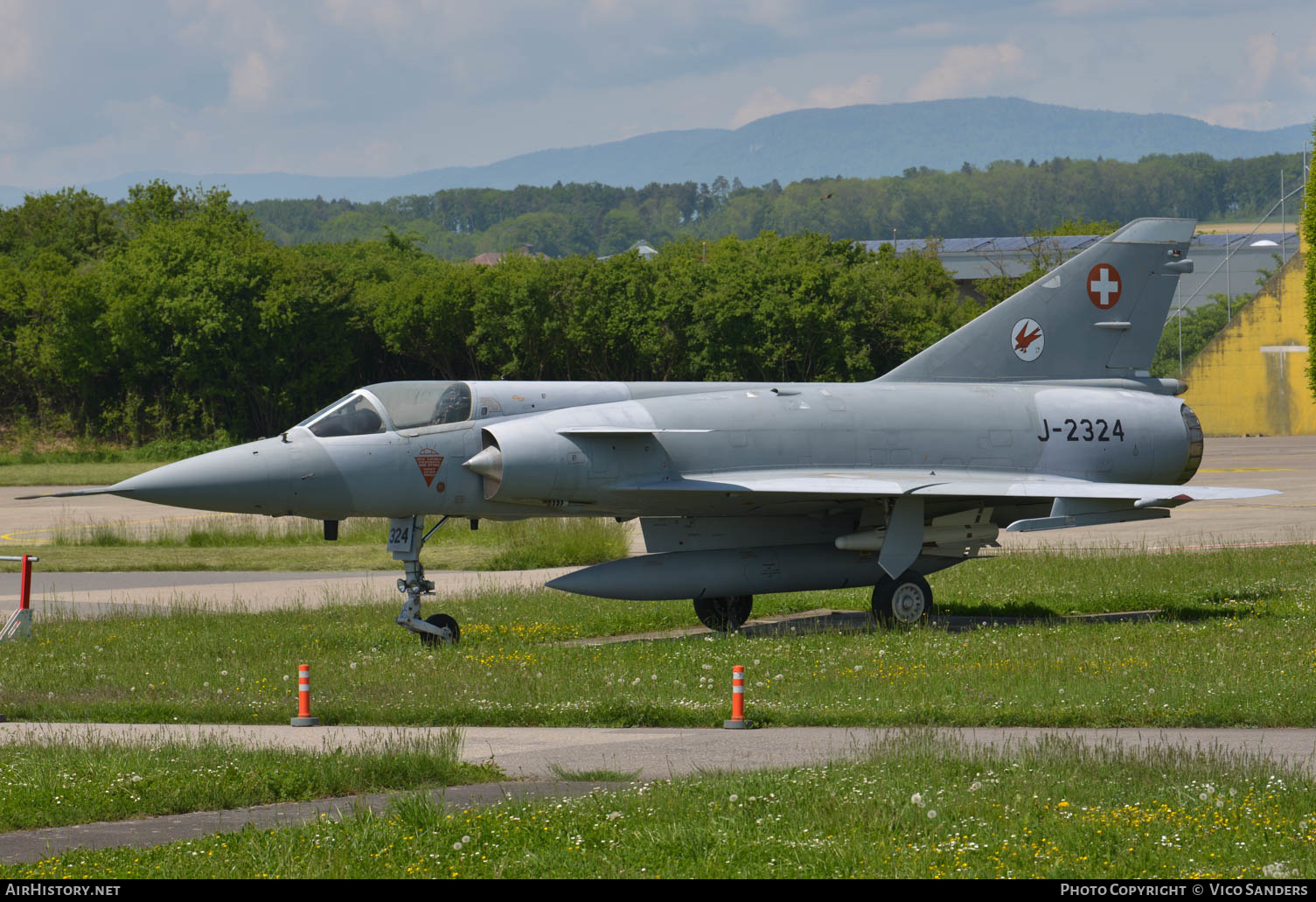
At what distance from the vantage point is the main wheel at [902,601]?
17.3 metres

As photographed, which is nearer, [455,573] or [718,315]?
[455,573]

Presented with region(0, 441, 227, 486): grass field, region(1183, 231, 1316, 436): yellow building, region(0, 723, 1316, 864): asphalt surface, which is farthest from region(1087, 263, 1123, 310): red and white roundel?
region(1183, 231, 1316, 436): yellow building

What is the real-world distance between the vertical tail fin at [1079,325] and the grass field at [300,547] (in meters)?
8.64

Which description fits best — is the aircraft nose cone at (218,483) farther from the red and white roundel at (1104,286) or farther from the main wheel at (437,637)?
the red and white roundel at (1104,286)

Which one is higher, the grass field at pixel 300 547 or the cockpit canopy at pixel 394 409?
the cockpit canopy at pixel 394 409

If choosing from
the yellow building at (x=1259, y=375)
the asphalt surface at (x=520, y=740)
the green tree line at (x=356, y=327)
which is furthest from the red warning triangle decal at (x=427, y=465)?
the yellow building at (x=1259, y=375)

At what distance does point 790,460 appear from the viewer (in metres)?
17.2

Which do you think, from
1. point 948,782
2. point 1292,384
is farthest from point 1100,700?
point 1292,384

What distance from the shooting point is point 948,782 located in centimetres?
862

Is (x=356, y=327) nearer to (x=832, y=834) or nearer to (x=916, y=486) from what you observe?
(x=916, y=486)

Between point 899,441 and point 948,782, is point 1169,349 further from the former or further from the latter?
point 948,782

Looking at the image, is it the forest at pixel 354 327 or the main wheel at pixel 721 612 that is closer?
the main wheel at pixel 721 612

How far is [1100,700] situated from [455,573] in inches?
585
